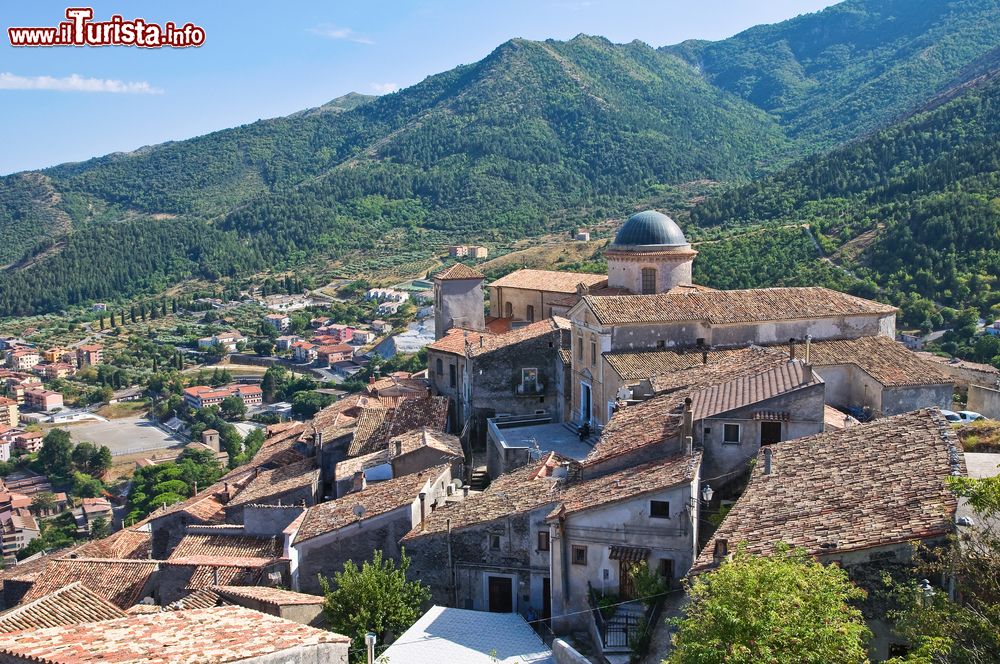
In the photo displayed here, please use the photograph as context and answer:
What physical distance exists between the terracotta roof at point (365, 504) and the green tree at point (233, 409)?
88.0 meters

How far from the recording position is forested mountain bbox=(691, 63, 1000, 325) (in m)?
58.8

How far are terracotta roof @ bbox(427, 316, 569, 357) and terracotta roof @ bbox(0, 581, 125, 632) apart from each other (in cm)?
1395

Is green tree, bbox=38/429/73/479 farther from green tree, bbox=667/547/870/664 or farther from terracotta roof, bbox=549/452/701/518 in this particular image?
green tree, bbox=667/547/870/664

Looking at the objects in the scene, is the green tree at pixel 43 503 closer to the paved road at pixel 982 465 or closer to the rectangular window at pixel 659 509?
the rectangular window at pixel 659 509

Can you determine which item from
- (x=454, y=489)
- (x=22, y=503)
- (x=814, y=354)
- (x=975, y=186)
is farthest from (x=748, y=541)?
(x=22, y=503)

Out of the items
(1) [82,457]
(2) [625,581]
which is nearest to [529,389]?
(2) [625,581]

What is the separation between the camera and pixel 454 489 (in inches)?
966

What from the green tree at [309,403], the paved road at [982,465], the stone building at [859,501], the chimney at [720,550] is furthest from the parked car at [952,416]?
the green tree at [309,403]

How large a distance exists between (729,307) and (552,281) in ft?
47.6

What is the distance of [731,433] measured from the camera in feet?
60.3

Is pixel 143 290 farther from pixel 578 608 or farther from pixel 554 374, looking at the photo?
pixel 578 608

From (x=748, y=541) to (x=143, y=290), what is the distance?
193359 millimetres

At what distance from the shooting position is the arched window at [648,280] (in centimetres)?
3744

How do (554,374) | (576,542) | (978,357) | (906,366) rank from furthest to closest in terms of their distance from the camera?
(978,357), (554,374), (906,366), (576,542)
